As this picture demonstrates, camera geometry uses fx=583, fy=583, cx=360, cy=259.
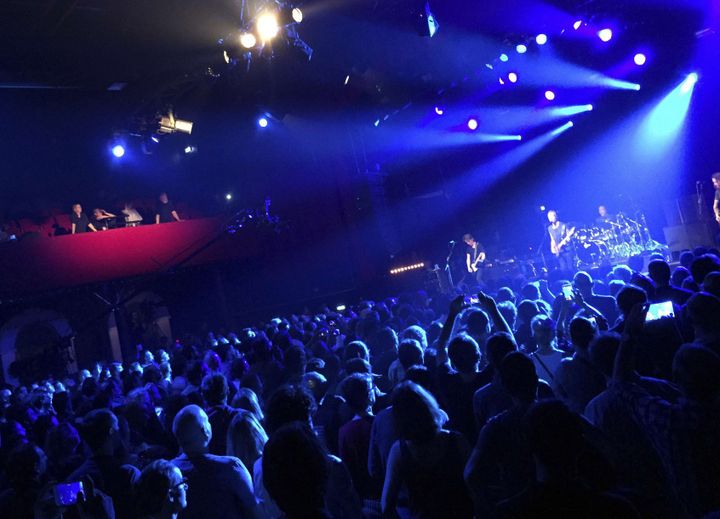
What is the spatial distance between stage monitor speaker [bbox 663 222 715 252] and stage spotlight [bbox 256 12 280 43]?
1051 centimetres

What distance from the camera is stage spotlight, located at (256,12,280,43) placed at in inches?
344

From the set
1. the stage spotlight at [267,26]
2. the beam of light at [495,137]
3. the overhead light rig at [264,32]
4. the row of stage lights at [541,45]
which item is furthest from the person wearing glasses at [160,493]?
the beam of light at [495,137]

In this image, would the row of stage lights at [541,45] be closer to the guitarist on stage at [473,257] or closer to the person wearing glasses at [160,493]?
the guitarist on stage at [473,257]

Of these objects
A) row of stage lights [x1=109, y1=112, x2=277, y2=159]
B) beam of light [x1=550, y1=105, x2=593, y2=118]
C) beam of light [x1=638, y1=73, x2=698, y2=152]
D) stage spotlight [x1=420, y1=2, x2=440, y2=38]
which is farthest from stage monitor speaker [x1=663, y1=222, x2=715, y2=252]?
row of stage lights [x1=109, y1=112, x2=277, y2=159]

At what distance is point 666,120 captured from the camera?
54.4ft

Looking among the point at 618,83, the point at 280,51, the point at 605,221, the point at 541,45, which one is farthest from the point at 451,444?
the point at 618,83

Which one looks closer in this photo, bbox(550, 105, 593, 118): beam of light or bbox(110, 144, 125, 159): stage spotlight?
bbox(110, 144, 125, 159): stage spotlight

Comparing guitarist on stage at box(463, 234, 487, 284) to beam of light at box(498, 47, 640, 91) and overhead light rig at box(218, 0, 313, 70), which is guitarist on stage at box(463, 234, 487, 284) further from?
A: overhead light rig at box(218, 0, 313, 70)

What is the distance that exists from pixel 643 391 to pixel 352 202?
1561cm

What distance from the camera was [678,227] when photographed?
13.9 metres

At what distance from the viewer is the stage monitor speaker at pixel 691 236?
13.6 m

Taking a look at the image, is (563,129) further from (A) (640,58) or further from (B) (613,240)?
(B) (613,240)

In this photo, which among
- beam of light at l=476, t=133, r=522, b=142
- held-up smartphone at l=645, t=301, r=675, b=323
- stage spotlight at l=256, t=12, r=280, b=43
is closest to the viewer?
held-up smartphone at l=645, t=301, r=675, b=323

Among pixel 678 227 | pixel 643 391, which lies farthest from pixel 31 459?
pixel 678 227
